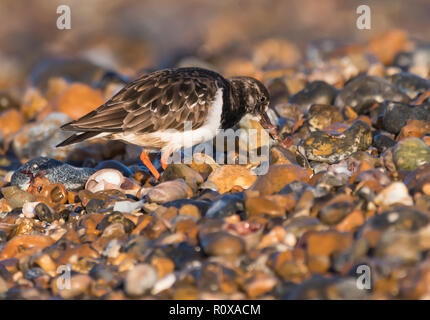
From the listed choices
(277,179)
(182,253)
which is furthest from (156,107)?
(182,253)

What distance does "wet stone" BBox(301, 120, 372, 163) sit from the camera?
6667 millimetres

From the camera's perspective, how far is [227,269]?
413 cm

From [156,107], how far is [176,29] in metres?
12.3

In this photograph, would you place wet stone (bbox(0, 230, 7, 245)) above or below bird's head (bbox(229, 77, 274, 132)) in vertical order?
below

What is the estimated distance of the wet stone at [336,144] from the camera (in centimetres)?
667

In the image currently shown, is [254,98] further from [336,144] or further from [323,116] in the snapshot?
[336,144]

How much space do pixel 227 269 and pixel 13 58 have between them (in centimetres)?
1425

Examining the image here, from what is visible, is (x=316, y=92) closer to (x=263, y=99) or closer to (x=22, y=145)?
(x=263, y=99)

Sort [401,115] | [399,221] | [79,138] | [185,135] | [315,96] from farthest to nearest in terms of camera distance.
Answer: [315,96]
[401,115]
[185,135]
[79,138]
[399,221]

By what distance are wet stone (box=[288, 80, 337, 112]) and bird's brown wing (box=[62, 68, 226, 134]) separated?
245 centimetres

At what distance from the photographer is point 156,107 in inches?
255

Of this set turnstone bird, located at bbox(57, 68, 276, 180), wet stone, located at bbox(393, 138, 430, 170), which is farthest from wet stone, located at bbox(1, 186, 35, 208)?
wet stone, located at bbox(393, 138, 430, 170)

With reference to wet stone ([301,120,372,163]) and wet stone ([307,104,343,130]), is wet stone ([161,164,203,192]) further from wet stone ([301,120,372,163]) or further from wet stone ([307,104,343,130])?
wet stone ([307,104,343,130])
